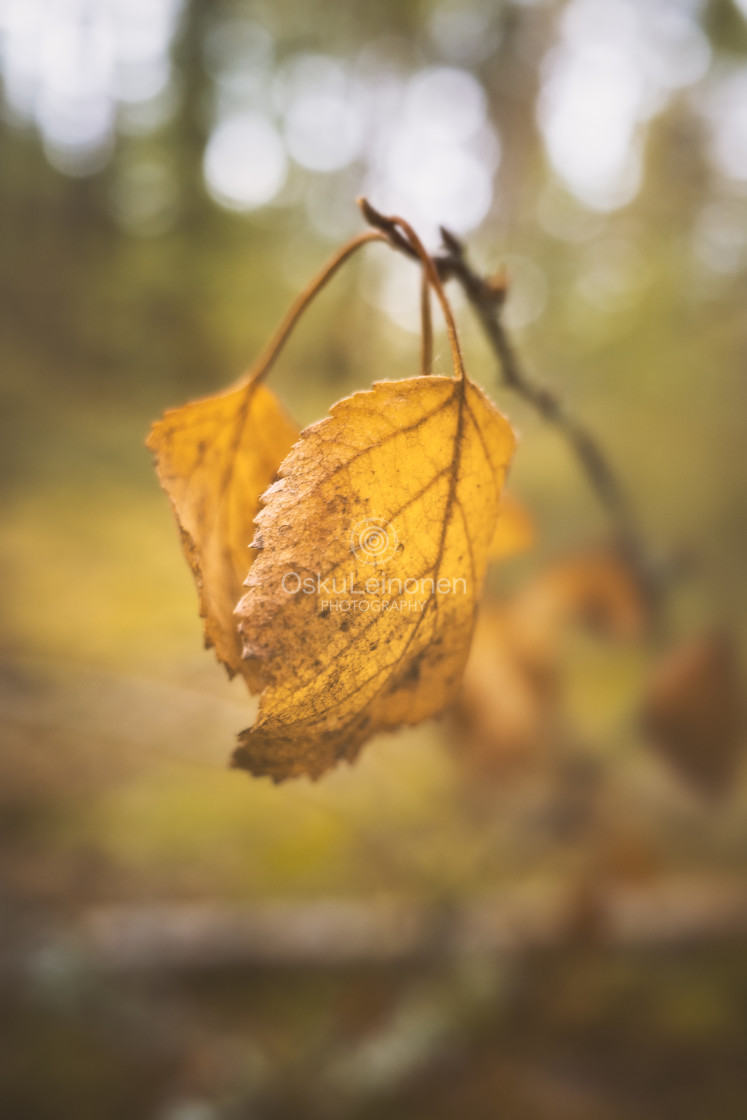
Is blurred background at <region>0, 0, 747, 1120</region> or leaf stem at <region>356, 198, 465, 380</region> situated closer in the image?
leaf stem at <region>356, 198, 465, 380</region>

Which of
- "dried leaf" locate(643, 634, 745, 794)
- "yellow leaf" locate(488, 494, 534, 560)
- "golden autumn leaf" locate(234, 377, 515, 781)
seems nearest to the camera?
"golden autumn leaf" locate(234, 377, 515, 781)

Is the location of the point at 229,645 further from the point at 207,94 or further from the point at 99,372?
the point at 207,94

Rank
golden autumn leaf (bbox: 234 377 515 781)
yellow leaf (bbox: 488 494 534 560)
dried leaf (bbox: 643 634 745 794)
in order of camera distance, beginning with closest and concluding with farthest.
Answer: golden autumn leaf (bbox: 234 377 515 781), yellow leaf (bbox: 488 494 534 560), dried leaf (bbox: 643 634 745 794)

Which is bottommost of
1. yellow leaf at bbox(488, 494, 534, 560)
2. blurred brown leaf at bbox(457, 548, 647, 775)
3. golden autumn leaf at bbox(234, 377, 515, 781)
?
golden autumn leaf at bbox(234, 377, 515, 781)

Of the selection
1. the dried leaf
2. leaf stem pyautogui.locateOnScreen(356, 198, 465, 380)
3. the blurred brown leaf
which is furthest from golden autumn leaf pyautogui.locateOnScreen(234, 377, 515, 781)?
the dried leaf

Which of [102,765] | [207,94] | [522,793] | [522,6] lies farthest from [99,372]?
[522,793]

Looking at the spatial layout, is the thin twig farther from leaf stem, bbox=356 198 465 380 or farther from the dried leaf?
the dried leaf
